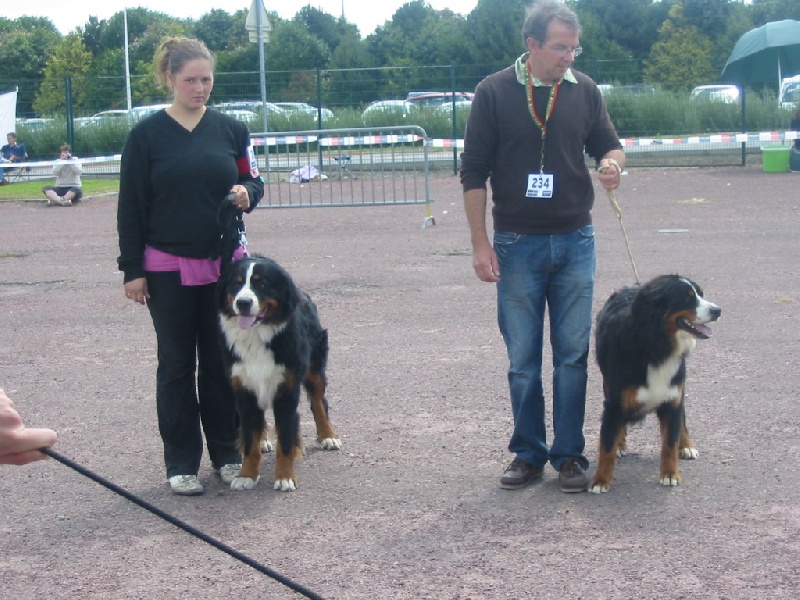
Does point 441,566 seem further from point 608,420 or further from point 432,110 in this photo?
point 432,110

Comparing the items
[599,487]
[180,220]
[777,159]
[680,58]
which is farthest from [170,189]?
[680,58]

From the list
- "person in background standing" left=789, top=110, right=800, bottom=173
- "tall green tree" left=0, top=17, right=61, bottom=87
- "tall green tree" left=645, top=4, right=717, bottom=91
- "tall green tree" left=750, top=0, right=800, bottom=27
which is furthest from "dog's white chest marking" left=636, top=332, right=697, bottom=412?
"tall green tree" left=0, top=17, right=61, bottom=87

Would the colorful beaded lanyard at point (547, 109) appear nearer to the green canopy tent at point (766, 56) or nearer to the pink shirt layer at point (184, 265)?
the pink shirt layer at point (184, 265)

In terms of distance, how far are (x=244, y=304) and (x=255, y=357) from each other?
333 mm

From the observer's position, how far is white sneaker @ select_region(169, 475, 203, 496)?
519 centimetres

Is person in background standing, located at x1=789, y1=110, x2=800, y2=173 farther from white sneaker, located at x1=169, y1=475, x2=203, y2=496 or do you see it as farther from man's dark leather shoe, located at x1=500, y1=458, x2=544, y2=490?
white sneaker, located at x1=169, y1=475, x2=203, y2=496

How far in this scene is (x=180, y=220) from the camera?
518cm

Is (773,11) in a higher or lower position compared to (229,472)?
higher

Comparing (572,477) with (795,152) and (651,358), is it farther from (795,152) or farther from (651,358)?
(795,152)

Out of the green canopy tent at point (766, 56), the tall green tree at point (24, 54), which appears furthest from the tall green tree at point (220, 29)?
the green canopy tent at point (766, 56)

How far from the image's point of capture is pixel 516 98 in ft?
16.4

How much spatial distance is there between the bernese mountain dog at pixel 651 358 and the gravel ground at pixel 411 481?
9.9 inches

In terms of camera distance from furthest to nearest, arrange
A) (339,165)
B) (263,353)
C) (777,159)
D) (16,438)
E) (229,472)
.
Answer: (777,159) < (339,165) < (229,472) < (263,353) < (16,438)

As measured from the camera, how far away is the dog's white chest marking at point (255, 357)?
5.09 m
